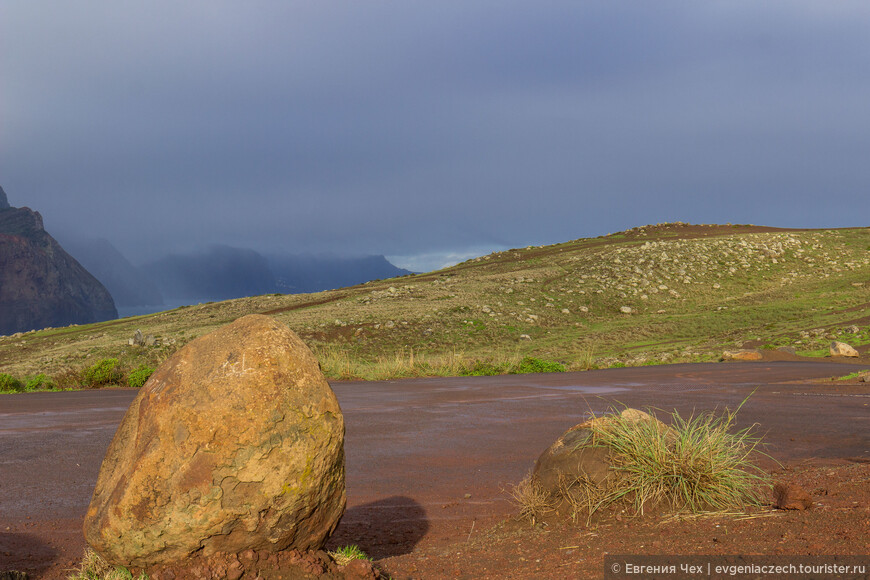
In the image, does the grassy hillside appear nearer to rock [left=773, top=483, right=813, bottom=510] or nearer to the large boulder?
rock [left=773, top=483, right=813, bottom=510]

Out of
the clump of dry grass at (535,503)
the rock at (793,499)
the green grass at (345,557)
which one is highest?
the rock at (793,499)

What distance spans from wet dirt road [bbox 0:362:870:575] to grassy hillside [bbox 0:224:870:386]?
21.3 feet

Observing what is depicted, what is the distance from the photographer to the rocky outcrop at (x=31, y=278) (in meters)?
168

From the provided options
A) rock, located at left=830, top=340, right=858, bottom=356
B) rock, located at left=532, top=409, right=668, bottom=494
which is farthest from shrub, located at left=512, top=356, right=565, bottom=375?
rock, located at left=532, top=409, right=668, bottom=494

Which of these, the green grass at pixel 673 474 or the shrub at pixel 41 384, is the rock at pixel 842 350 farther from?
the shrub at pixel 41 384

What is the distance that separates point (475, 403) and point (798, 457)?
304 inches

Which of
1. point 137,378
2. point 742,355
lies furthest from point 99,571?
point 742,355

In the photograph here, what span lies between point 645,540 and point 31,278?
197 meters

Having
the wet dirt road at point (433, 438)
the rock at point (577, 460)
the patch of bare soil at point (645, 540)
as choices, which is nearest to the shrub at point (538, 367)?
the wet dirt road at point (433, 438)

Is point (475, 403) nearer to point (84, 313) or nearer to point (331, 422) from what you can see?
point (331, 422)

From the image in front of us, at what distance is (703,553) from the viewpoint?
4.30m

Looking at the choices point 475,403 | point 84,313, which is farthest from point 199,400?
point 84,313

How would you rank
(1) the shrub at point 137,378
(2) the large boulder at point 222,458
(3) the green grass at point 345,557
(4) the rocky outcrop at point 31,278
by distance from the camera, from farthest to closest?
1. (4) the rocky outcrop at point 31,278
2. (1) the shrub at point 137,378
3. (3) the green grass at point 345,557
4. (2) the large boulder at point 222,458

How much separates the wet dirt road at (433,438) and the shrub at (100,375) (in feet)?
5.81
